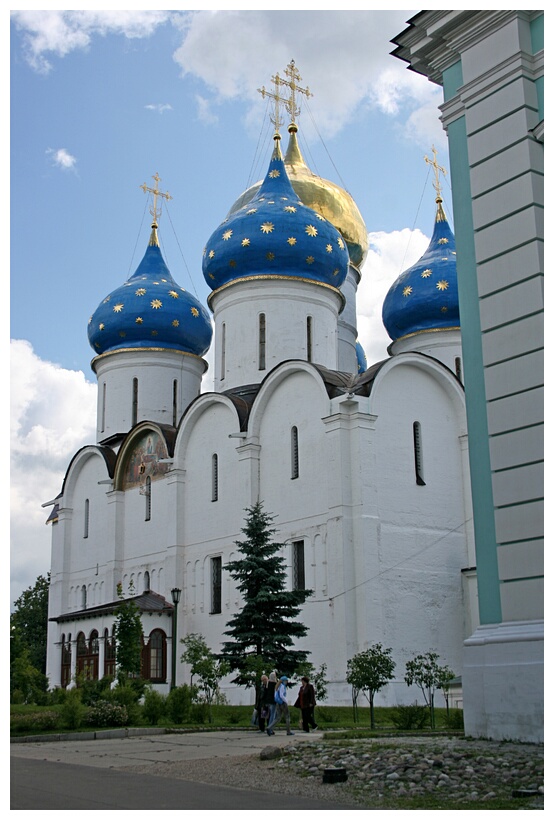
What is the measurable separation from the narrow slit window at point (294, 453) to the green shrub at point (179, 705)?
6.89 m

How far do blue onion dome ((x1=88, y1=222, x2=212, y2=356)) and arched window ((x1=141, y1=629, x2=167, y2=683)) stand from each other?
945cm

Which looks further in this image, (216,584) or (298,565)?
(216,584)

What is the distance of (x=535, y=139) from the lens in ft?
30.3

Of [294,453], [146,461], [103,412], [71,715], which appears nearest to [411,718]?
[71,715]

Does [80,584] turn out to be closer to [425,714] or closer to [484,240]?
[425,714]

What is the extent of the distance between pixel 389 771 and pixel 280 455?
580 inches

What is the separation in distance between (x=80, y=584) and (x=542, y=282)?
2265 centimetres

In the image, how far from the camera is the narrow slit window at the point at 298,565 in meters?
20.7

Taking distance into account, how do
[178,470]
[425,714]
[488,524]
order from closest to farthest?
1. [488,524]
2. [425,714]
3. [178,470]

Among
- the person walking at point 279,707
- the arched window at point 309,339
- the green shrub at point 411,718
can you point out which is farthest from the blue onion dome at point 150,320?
the green shrub at point 411,718

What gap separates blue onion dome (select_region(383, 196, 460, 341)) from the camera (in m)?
27.0

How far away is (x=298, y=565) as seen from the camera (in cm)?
2089

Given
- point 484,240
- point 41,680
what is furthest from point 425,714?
point 41,680

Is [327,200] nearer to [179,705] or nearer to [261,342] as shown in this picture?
[261,342]
